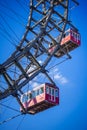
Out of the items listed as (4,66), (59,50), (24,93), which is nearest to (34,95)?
(24,93)

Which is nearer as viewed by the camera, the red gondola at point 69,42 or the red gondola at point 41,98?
the red gondola at point 41,98

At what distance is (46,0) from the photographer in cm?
3844

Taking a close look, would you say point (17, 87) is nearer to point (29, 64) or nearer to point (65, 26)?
point (29, 64)

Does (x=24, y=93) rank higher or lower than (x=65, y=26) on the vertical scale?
lower

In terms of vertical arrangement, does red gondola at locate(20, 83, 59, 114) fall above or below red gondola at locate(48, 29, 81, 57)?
below

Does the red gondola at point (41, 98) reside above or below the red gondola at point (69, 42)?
below

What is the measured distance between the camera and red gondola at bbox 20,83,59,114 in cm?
3188

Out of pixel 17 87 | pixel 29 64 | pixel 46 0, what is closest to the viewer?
pixel 17 87

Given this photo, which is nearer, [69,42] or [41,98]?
[41,98]

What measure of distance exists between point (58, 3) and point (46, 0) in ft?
6.14

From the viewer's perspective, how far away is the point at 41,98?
31.8 m

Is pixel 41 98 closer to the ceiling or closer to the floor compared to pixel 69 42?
closer to the floor

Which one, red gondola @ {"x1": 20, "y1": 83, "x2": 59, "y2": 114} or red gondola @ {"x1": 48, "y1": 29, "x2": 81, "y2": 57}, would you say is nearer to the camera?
red gondola @ {"x1": 20, "y1": 83, "x2": 59, "y2": 114}

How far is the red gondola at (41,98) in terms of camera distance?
31.9 metres
